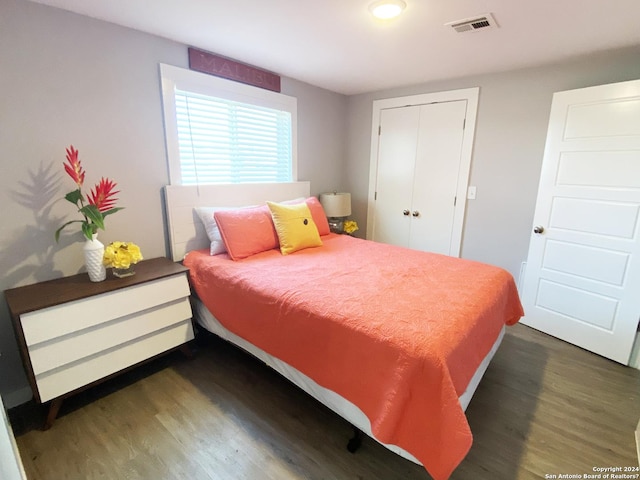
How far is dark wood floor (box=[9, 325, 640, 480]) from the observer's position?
145 cm

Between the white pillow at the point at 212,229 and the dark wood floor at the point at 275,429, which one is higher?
the white pillow at the point at 212,229

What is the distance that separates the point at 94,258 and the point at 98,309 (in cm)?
31

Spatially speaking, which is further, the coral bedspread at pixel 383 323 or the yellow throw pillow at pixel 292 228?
the yellow throw pillow at pixel 292 228

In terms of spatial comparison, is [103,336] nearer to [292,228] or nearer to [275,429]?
[275,429]

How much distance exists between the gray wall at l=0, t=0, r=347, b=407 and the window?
11 centimetres

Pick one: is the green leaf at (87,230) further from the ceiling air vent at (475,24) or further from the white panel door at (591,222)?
the white panel door at (591,222)

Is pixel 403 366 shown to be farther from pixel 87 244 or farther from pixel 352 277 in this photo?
pixel 87 244

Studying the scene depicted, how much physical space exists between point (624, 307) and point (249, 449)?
2.74 m

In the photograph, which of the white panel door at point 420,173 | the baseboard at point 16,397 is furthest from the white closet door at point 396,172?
the baseboard at point 16,397

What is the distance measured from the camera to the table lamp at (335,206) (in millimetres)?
3428

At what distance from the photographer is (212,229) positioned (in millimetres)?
2418

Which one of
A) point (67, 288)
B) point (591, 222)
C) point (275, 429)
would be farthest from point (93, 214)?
point (591, 222)

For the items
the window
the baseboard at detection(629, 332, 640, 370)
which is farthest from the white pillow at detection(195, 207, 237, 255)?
the baseboard at detection(629, 332, 640, 370)

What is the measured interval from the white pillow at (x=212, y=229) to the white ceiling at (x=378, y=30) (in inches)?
48.4
